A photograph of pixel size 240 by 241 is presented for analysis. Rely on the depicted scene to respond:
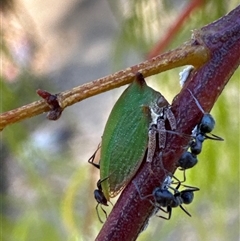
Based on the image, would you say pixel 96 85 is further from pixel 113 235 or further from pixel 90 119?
pixel 90 119

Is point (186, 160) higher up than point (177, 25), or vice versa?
point (177, 25)

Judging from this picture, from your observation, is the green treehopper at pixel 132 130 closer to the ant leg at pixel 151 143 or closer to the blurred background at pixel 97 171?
the ant leg at pixel 151 143

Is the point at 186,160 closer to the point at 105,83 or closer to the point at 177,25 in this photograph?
the point at 105,83

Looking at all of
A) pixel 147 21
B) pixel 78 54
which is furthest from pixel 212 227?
pixel 78 54

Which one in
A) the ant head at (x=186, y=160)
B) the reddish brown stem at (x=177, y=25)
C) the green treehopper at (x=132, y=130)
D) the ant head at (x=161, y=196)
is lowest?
the ant head at (x=161, y=196)

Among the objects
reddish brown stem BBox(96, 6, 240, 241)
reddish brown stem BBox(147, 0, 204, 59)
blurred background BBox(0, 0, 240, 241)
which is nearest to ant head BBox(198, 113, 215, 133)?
reddish brown stem BBox(96, 6, 240, 241)

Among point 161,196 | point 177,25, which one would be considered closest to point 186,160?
point 161,196

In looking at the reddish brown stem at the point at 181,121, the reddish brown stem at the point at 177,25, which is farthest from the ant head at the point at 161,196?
the reddish brown stem at the point at 177,25
